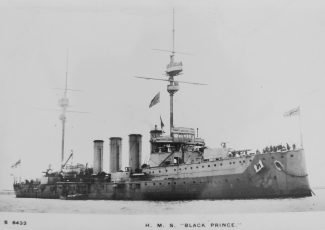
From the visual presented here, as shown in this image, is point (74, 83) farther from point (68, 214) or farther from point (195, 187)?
point (195, 187)

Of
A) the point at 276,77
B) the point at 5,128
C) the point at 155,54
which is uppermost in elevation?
the point at 155,54

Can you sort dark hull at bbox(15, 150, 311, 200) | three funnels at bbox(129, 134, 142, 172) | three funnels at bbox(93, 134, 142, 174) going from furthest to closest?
three funnels at bbox(93, 134, 142, 174) < three funnels at bbox(129, 134, 142, 172) < dark hull at bbox(15, 150, 311, 200)

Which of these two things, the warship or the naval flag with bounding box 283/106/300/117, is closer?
the naval flag with bounding box 283/106/300/117

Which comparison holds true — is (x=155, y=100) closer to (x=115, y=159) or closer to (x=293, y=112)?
(x=293, y=112)

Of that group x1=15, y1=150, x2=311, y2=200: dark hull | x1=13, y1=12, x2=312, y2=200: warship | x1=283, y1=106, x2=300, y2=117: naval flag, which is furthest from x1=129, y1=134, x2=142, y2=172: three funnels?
x1=283, y1=106, x2=300, y2=117: naval flag

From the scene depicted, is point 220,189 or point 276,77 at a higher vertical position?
point 276,77

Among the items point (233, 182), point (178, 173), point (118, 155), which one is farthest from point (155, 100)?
point (118, 155)

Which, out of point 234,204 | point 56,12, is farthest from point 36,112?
point 234,204

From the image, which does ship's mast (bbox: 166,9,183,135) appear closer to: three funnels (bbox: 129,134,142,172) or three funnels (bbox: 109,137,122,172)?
three funnels (bbox: 129,134,142,172)
